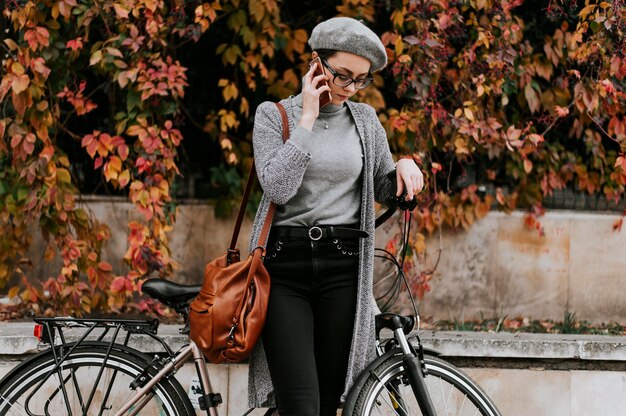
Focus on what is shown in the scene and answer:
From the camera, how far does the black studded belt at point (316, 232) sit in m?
3.07

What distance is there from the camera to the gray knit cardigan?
2.93 metres

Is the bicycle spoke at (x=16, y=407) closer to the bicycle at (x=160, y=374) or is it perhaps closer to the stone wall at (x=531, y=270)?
the bicycle at (x=160, y=374)

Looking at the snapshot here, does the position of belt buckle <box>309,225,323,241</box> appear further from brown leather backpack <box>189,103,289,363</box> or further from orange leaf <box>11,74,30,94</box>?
orange leaf <box>11,74,30,94</box>

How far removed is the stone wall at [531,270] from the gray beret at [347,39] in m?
2.72

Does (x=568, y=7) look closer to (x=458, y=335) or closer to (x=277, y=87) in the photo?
(x=277, y=87)

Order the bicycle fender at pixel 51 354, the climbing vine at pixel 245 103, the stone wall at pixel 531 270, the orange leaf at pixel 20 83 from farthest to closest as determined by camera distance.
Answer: the stone wall at pixel 531 270
the climbing vine at pixel 245 103
the orange leaf at pixel 20 83
the bicycle fender at pixel 51 354

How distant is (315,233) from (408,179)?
365 mm

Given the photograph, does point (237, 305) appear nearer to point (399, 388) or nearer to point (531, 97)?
point (399, 388)

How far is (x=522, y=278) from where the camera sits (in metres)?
5.71

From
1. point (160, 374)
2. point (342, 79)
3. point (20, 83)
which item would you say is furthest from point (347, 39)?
point (20, 83)

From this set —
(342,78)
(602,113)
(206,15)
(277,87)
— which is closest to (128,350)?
(342,78)

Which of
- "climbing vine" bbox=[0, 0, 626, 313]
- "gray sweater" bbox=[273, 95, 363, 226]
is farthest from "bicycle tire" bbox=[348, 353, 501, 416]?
"climbing vine" bbox=[0, 0, 626, 313]

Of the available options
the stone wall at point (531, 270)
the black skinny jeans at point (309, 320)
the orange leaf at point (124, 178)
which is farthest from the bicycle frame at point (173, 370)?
the stone wall at point (531, 270)

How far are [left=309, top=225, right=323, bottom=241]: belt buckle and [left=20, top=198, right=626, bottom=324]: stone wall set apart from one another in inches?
103
